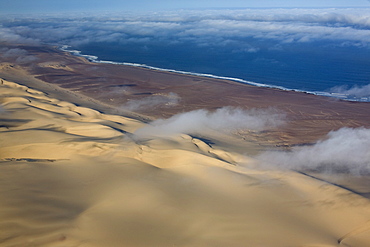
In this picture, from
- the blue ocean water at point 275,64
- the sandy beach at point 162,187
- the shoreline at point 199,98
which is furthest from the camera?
the blue ocean water at point 275,64

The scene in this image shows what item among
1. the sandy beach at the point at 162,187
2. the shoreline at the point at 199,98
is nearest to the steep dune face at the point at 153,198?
the sandy beach at the point at 162,187

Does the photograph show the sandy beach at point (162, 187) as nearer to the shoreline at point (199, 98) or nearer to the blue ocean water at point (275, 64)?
the shoreline at point (199, 98)

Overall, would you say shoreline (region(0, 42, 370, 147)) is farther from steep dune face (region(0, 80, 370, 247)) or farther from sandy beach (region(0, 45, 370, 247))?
steep dune face (region(0, 80, 370, 247))

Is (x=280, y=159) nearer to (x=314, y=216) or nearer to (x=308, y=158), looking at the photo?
(x=308, y=158)

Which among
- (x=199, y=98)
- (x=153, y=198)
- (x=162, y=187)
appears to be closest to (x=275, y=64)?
(x=199, y=98)

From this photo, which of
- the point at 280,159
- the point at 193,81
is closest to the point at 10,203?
the point at 280,159

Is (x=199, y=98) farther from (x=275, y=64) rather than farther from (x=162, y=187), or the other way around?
(x=275, y=64)

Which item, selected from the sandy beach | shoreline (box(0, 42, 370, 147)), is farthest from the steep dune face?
shoreline (box(0, 42, 370, 147))
